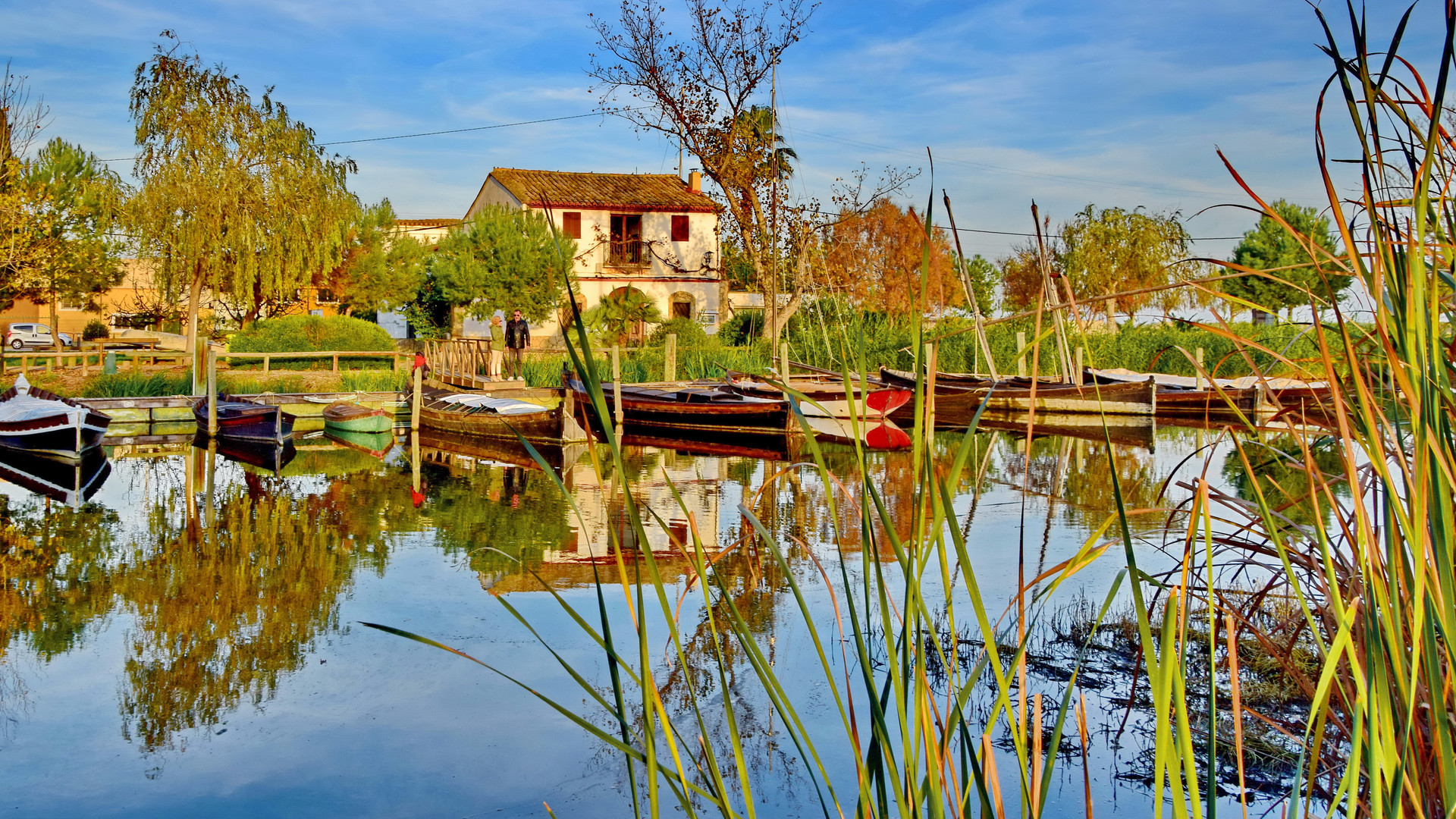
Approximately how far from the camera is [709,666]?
5.38m

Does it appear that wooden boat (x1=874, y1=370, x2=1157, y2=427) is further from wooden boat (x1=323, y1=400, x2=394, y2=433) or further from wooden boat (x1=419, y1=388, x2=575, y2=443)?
wooden boat (x1=323, y1=400, x2=394, y2=433)

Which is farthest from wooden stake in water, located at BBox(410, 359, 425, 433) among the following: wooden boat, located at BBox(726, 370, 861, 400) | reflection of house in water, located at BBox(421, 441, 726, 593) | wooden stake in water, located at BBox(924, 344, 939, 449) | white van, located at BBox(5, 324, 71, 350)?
white van, located at BBox(5, 324, 71, 350)

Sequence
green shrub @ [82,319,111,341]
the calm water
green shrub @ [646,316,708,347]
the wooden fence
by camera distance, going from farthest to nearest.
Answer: green shrub @ [82,319,111,341], green shrub @ [646,316,708,347], the wooden fence, the calm water

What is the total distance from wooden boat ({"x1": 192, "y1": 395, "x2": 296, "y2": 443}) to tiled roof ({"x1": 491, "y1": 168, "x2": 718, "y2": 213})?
18243mm

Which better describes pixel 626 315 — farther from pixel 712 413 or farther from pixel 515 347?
pixel 712 413

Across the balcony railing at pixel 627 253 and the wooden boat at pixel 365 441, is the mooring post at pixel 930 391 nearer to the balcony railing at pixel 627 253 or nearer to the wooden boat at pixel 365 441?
the wooden boat at pixel 365 441

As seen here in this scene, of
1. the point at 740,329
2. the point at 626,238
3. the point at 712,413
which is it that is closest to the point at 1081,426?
the point at 712,413

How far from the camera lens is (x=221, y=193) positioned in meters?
23.7

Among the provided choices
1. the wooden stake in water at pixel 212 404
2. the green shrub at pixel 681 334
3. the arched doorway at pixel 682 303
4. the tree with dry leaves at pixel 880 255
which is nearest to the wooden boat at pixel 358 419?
the wooden stake in water at pixel 212 404

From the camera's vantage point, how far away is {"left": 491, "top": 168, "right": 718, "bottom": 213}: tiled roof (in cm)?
3572

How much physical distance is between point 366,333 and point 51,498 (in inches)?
583

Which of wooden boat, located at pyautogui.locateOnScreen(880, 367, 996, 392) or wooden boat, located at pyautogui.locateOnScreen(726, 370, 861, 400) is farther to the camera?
wooden boat, located at pyautogui.locateOnScreen(880, 367, 996, 392)

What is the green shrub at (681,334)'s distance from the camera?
28578mm

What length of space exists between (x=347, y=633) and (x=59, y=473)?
8825 millimetres
